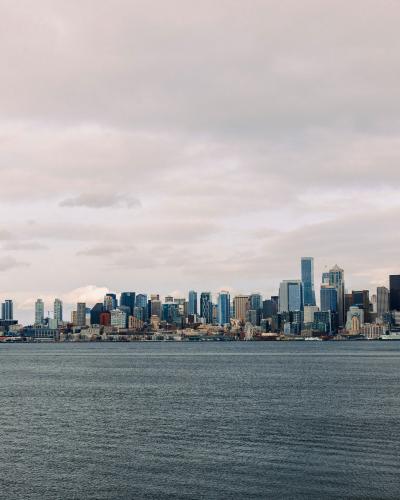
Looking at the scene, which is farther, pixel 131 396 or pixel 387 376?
pixel 387 376

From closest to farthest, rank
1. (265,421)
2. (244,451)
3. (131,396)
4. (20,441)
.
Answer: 1. (244,451)
2. (20,441)
3. (265,421)
4. (131,396)

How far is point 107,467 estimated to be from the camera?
55.1 m

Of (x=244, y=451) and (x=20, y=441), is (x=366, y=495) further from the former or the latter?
(x=20, y=441)

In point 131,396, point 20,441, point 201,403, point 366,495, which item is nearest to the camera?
point 366,495

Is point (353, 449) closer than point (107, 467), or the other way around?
point (107, 467)

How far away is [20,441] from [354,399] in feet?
175

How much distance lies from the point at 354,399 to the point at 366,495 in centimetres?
5529

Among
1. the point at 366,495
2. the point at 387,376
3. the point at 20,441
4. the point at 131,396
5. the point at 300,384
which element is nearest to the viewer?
the point at 366,495

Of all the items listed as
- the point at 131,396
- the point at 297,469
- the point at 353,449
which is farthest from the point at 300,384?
the point at 297,469

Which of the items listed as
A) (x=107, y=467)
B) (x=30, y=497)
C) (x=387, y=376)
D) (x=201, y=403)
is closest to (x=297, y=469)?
(x=107, y=467)

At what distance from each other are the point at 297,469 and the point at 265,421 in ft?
82.2

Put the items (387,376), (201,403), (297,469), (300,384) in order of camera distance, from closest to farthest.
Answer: (297,469), (201,403), (300,384), (387,376)

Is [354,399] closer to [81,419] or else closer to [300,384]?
[300,384]

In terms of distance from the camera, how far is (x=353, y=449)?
200 ft
